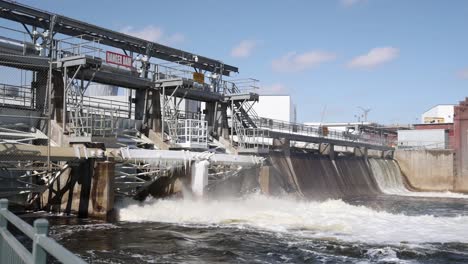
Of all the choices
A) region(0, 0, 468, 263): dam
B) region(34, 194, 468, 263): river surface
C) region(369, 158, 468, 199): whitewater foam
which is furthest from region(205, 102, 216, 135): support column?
region(369, 158, 468, 199): whitewater foam

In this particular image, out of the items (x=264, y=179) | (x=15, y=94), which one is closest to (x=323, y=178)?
(x=264, y=179)

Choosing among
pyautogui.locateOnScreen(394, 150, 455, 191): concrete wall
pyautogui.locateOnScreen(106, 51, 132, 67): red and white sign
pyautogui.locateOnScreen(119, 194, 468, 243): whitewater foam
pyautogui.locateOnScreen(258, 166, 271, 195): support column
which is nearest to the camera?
pyautogui.locateOnScreen(119, 194, 468, 243): whitewater foam

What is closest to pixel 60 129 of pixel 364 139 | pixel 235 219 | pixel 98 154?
pixel 98 154

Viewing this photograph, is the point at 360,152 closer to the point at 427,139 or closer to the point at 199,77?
the point at 427,139

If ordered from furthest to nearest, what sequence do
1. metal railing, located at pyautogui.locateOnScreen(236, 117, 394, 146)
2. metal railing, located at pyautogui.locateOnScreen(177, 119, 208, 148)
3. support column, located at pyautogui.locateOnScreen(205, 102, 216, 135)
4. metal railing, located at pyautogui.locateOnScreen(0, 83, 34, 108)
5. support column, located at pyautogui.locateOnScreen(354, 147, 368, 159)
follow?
1. support column, located at pyautogui.locateOnScreen(354, 147, 368, 159)
2. metal railing, located at pyautogui.locateOnScreen(236, 117, 394, 146)
3. support column, located at pyautogui.locateOnScreen(205, 102, 216, 135)
4. metal railing, located at pyautogui.locateOnScreen(177, 119, 208, 148)
5. metal railing, located at pyautogui.locateOnScreen(0, 83, 34, 108)

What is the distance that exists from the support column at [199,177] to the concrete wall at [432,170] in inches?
1450

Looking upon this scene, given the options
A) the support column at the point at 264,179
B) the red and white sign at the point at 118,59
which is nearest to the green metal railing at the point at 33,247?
the red and white sign at the point at 118,59

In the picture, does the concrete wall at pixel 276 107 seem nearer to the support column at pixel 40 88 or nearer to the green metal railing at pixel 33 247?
the support column at pixel 40 88

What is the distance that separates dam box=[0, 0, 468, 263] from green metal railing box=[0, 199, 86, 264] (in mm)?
8459

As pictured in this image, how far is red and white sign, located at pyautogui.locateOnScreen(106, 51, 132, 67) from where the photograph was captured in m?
27.4

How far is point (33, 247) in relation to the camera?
11.9ft

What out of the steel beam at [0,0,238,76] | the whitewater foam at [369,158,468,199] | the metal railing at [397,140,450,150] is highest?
the steel beam at [0,0,238,76]

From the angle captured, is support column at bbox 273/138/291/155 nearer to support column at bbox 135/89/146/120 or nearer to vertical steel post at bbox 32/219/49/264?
support column at bbox 135/89/146/120

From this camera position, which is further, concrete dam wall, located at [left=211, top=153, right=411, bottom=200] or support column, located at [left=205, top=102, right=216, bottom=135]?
support column, located at [left=205, top=102, right=216, bottom=135]
